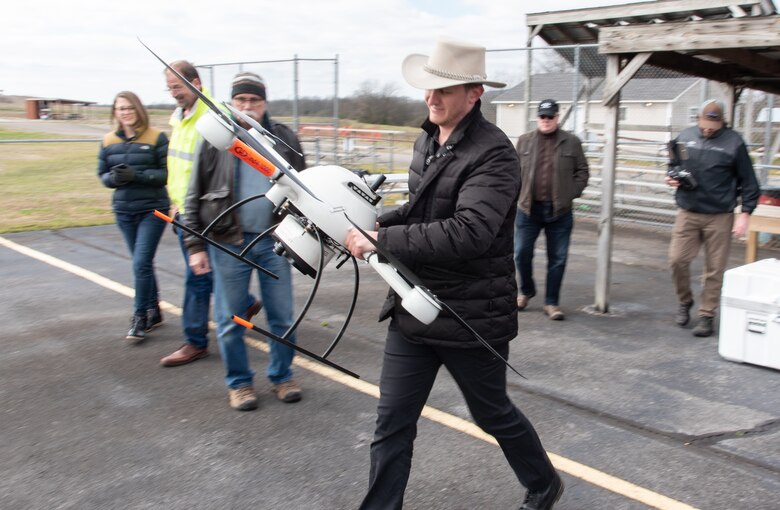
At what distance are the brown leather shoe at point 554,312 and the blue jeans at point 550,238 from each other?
0.05 m

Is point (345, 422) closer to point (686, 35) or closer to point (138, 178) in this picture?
point (138, 178)

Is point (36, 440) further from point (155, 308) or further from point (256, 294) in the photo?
point (256, 294)

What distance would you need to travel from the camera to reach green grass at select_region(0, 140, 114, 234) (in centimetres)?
1141

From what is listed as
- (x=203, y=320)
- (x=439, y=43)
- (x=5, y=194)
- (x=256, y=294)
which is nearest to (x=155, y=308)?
(x=203, y=320)

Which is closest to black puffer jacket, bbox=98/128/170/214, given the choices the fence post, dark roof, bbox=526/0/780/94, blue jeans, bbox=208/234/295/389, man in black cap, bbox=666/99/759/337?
blue jeans, bbox=208/234/295/389

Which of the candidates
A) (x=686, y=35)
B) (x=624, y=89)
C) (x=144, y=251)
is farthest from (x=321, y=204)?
(x=624, y=89)

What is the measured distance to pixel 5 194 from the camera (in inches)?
552

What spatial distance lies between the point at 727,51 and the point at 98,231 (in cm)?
853

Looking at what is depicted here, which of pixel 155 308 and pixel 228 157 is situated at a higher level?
pixel 228 157

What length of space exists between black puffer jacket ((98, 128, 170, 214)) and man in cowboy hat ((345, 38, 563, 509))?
10.5 feet

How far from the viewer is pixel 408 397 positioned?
2918 mm

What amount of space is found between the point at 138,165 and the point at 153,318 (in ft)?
4.20

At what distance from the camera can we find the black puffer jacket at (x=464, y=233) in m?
2.65

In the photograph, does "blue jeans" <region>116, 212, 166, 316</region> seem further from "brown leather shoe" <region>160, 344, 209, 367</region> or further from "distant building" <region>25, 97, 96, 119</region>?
"distant building" <region>25, 97, 96, 119</region>
